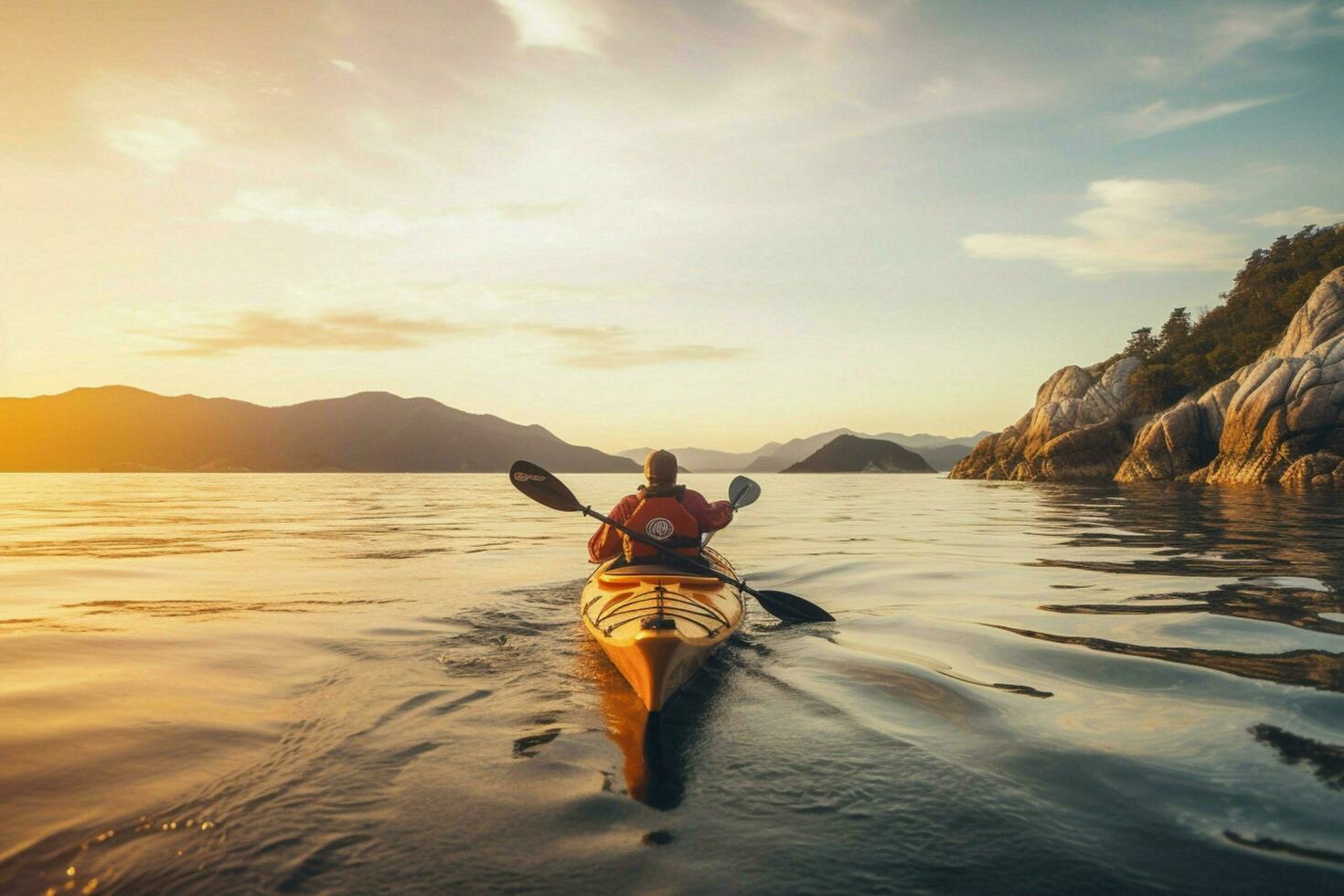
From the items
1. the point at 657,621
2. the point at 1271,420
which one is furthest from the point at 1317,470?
the point at 657,621

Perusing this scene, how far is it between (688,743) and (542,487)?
589 cm

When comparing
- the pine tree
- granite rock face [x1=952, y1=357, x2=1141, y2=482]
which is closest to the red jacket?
granite rock face [x1=952, y1=357, x2=1141, y2=482]

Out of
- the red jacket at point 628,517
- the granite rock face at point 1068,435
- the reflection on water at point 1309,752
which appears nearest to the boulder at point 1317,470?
the granite rock face at point 1068,435

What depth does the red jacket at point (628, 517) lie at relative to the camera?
8539 mm

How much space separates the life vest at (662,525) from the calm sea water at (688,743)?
1237 mm

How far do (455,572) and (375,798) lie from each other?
31.7ft

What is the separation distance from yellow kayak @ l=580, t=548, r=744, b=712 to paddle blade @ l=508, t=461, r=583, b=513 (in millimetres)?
1557

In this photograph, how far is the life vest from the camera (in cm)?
823

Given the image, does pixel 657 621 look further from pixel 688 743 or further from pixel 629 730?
pixel 688 743

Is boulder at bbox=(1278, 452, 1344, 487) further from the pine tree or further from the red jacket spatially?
the pine tree

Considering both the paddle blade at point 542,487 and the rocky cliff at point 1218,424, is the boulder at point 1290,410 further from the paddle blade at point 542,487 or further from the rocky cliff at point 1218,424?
the paddle blade at point 542,487

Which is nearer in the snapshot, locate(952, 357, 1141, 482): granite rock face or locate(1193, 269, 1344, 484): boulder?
locate(1193, 269, 1344, 484): boulder

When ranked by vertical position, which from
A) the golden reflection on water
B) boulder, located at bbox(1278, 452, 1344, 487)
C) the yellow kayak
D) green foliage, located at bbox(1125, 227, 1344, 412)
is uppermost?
green foliage, located at bbox(1125, 227, 1344, 412)

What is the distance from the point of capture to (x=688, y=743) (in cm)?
493
